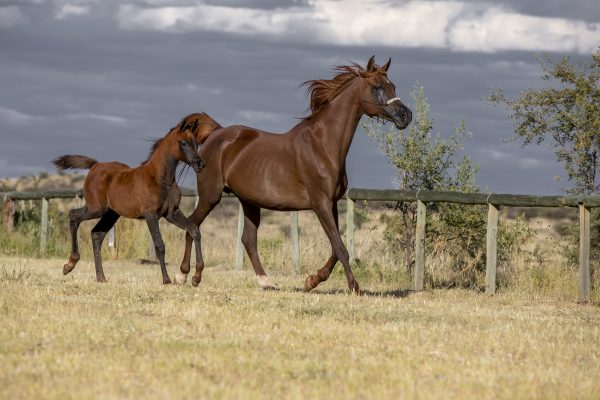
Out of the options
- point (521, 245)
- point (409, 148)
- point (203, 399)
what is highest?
point (409, 148)

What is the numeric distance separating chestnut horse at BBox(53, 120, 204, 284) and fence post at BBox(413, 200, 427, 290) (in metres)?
3.55

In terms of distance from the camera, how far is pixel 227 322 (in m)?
10.0

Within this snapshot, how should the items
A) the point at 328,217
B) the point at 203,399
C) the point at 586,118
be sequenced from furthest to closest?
the point at 586,118, the point at 328,217, the point at 203,399

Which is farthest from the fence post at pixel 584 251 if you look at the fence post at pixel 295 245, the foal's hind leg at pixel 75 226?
the foal's hind leg at pixel 75 226

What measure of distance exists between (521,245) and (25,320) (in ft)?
31.0

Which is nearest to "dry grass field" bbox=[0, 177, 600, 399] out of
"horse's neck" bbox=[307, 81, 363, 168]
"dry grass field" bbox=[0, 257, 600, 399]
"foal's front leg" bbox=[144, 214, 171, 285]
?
"dry grass field" bbox=[0, 257, 600, 399]

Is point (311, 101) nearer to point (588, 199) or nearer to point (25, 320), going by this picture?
point (588, 199)

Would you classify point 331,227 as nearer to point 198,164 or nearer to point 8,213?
point 198,164

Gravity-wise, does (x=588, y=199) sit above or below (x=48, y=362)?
above

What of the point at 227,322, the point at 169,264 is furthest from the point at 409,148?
the point at 227,322

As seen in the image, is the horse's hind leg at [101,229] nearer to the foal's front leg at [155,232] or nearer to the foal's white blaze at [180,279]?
the foal's front leg at [155,232]

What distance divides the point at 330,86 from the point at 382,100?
82cm

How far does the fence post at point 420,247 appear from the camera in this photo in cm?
1611

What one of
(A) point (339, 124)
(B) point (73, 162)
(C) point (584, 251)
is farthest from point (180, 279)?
(C) point (584, 251)
